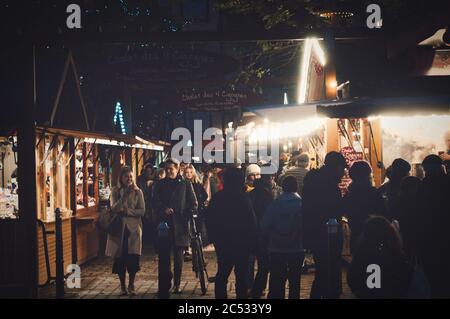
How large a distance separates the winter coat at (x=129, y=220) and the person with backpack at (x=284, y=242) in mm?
2782

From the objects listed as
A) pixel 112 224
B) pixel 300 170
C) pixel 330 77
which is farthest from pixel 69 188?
pixel 330 77

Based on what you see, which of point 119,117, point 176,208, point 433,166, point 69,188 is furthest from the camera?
point 119,117

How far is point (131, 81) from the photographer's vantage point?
931 centimetres

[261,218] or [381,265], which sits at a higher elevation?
[261,218]

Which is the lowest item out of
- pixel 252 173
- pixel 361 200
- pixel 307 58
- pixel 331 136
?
pixel 361 200

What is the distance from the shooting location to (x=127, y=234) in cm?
1016

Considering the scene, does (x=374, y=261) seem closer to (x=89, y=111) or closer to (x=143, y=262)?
(x=143, y=262)

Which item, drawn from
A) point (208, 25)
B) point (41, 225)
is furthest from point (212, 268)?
point (208, 25)

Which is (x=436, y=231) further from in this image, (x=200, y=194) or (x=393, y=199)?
(x=200, y=194)

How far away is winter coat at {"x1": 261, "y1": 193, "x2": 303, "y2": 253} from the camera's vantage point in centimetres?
806

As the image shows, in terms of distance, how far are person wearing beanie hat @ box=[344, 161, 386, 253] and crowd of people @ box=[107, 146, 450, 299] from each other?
0.04 feet

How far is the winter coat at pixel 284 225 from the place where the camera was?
806 centimetres

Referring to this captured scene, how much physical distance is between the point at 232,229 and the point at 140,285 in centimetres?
347

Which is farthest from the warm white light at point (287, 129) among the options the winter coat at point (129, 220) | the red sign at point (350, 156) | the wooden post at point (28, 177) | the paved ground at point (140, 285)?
the wooden post at point (28, 177)
